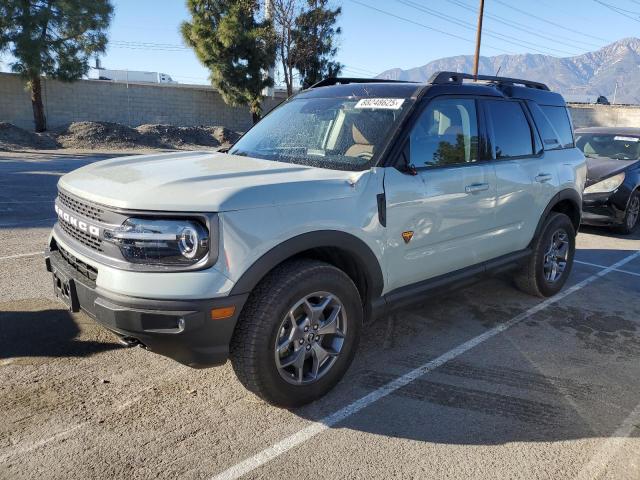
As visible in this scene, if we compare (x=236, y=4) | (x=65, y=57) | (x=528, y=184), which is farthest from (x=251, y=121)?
(x=528, y=184)

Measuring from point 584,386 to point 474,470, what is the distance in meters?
1.33

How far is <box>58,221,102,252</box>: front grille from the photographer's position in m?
2.76

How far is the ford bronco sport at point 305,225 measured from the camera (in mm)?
2547

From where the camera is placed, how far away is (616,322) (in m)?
4.65

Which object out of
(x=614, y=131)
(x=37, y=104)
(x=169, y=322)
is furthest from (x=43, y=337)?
(x=37, y=104)

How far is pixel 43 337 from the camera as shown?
377 centimetres

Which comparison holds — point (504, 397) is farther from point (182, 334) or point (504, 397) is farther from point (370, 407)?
point (182, 334)

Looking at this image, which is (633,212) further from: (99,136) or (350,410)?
(99,136)

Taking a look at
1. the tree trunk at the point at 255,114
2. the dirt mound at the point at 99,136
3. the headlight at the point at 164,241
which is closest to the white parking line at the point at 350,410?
the headlight at the point at 164,241

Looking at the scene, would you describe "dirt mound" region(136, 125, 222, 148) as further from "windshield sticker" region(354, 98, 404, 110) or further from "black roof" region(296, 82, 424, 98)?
"windshield sticker" region(354, 98, 404, 110)

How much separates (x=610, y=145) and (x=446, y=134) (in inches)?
277

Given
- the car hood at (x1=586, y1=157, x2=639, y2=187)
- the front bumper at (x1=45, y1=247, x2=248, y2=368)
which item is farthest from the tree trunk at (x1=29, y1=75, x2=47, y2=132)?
the front bumper at (x1=45, y1=247, x2=248, y2=368)

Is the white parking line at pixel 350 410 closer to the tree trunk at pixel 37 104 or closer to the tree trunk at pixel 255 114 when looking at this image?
the tree trunk at pixel 37 104

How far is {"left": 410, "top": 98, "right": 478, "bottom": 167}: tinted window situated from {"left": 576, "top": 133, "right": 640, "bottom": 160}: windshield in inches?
252
